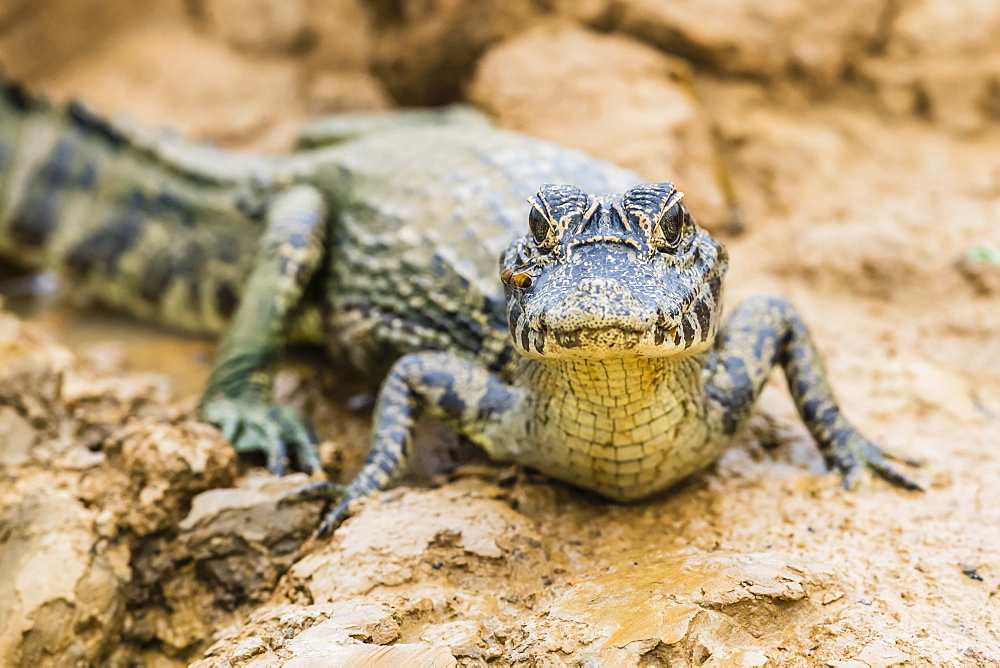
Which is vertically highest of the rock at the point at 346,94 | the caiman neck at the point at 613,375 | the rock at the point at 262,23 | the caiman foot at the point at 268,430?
the rock at the point at 262,23

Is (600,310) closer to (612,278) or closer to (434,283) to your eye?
(612,278)

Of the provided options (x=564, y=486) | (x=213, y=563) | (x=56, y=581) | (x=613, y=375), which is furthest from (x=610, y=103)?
(x=56, y=581)

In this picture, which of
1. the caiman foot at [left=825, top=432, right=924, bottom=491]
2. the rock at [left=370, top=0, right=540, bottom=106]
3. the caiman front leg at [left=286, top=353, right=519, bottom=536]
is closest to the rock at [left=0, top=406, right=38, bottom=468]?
the caiman front leg at [left=286, top=353, right=519, bottom=536]

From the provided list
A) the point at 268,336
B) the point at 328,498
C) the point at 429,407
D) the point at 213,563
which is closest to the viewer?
the point at 213,563

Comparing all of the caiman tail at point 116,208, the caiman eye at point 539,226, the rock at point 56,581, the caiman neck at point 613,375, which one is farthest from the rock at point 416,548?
the caiman tail at point 116,208

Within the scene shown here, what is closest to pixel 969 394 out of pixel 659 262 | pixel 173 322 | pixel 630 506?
pixel 630 506

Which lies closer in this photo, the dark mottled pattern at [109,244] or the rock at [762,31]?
the dark mottled pattern at [109,244]

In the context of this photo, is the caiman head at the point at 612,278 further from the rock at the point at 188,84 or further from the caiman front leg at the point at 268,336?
the rock at the point at 188,84
